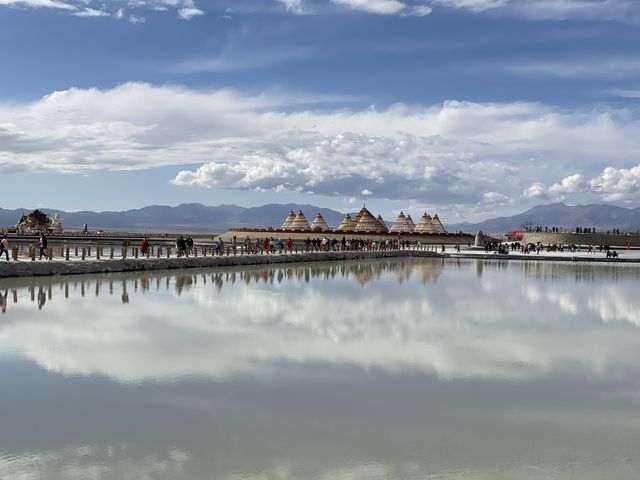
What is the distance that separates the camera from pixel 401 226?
8831 centimetres

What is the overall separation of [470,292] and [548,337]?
11078mm

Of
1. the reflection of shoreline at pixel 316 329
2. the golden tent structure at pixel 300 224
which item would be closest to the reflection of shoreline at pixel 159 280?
the reflection of shoreline at pixel 316 329

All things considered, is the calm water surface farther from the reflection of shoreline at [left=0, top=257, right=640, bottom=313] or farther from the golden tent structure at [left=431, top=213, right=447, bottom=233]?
the golden tent structure at [left=431, top=213, right=447, bottom=233]

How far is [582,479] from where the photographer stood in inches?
287

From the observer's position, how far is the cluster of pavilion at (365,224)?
279 feet

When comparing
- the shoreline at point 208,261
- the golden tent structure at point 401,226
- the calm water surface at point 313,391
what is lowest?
the calm water surface at point 313,391

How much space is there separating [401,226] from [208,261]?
50293 millimetres

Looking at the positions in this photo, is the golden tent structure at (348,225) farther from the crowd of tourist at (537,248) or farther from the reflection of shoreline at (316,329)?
the reflection of shoreline at (316,329)

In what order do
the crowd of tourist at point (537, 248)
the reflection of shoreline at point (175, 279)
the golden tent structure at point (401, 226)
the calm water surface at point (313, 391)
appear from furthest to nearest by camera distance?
the golden tent structure at point (401, 226)
the crowd of tourist at point (537, 248)
the reflection of shoreline at point (175, 279)
the calm water surface at point (313, 391)

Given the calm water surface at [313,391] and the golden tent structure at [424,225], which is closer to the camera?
the calm water surface at [313,391]

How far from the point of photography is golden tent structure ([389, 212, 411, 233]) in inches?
3451

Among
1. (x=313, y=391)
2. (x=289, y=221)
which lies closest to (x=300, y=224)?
(x=289, y=221)

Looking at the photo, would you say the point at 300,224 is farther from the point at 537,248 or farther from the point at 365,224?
the point at 537,248

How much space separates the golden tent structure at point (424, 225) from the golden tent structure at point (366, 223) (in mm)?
4935
